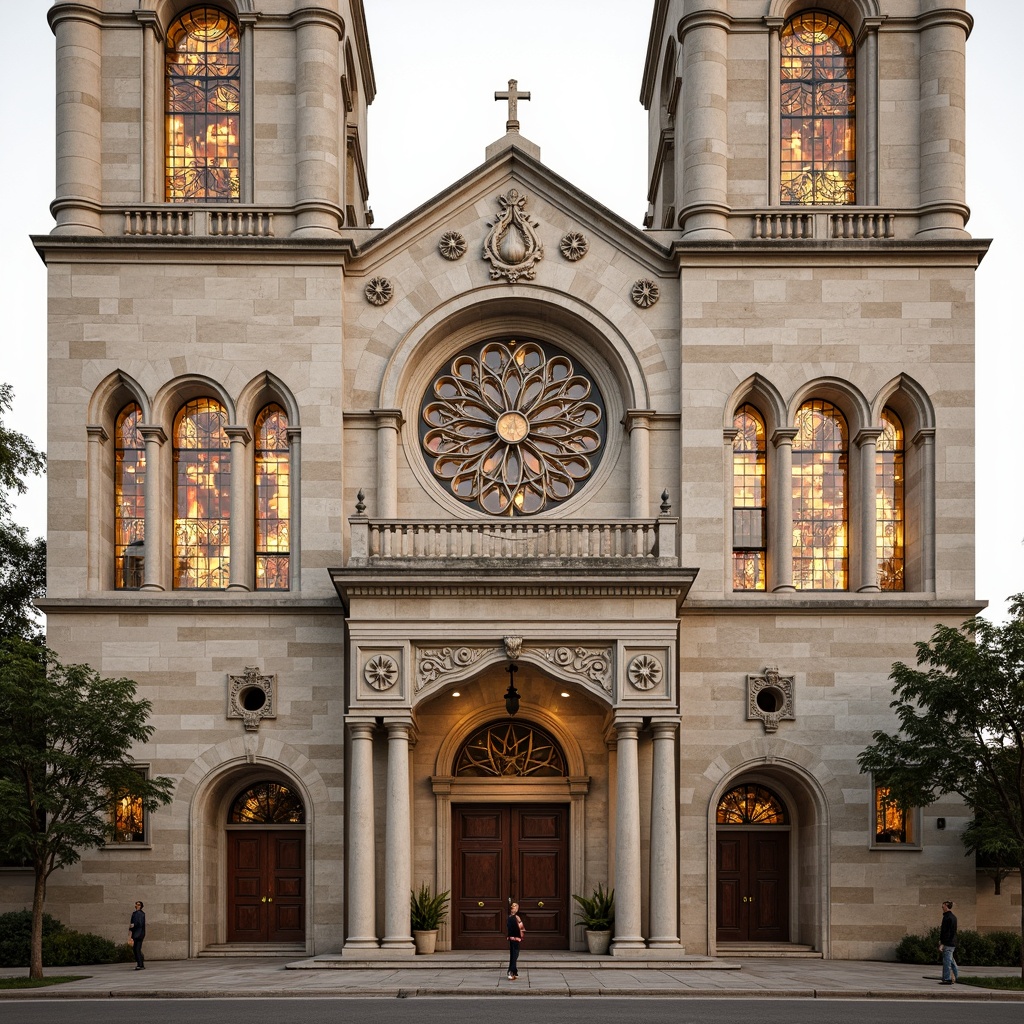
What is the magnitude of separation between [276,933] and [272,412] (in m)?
11.2

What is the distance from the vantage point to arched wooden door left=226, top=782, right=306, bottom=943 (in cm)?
2983

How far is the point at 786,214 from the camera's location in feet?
102

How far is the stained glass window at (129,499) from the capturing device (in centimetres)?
3041

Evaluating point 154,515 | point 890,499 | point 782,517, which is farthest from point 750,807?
point 154,515

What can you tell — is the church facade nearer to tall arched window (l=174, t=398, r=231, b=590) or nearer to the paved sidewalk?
tall arched window (l=174, t=398, r=231, b=590)

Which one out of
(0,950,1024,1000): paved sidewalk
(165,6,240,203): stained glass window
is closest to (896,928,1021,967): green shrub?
(0,950,1024,1000): paved sidewalk

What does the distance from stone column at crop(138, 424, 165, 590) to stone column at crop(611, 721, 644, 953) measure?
1038 cm

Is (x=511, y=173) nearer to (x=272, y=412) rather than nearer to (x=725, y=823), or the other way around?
(x=272, y=412)

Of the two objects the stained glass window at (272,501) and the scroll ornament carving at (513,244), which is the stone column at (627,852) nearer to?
the stained glass window at (272,501)

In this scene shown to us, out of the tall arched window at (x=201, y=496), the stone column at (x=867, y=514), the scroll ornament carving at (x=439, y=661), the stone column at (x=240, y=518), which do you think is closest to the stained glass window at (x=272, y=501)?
the stone column at (x=240, y=518)

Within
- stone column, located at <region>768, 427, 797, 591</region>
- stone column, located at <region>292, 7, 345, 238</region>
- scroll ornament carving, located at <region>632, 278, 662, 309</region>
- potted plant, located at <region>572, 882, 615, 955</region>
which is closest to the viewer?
potted plant, located at <region>572, 882, 615, 955</region>

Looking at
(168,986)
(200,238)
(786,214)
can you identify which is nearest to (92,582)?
(200,238)

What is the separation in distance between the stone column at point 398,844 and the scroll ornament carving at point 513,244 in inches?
410

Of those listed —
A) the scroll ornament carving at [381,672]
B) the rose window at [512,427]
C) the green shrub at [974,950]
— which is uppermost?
the rose window at [512,427]
